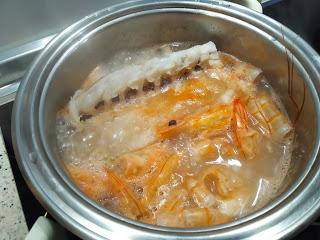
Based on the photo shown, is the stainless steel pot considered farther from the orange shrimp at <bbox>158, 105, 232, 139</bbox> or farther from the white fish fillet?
the orange shrimp at <bbox>158, 105, 232, 139</bbox>

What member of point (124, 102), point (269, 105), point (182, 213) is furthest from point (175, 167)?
point (269, 105)

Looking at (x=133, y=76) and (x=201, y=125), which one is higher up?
Result: (x=133, y=76)

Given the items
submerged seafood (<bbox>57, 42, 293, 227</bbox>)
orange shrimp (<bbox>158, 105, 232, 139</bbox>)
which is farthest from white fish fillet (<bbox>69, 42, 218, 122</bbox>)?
orange shrimp (<bbox>158, 105, 232, 139</bbox>)

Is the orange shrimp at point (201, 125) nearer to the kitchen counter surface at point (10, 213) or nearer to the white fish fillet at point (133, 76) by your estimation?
the white fish fillet at point (133, 76)

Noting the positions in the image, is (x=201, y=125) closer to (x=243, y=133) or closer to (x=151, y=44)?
(x=243, y=133)

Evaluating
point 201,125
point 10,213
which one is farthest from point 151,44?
point 10,213

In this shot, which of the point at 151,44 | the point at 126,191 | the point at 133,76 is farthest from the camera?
the point at 151,44

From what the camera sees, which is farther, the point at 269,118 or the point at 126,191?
the point at 269,118

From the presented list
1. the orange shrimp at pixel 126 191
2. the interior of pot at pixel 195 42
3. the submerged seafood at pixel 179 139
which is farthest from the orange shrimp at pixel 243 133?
the orange shrimp at pixel 126 191
